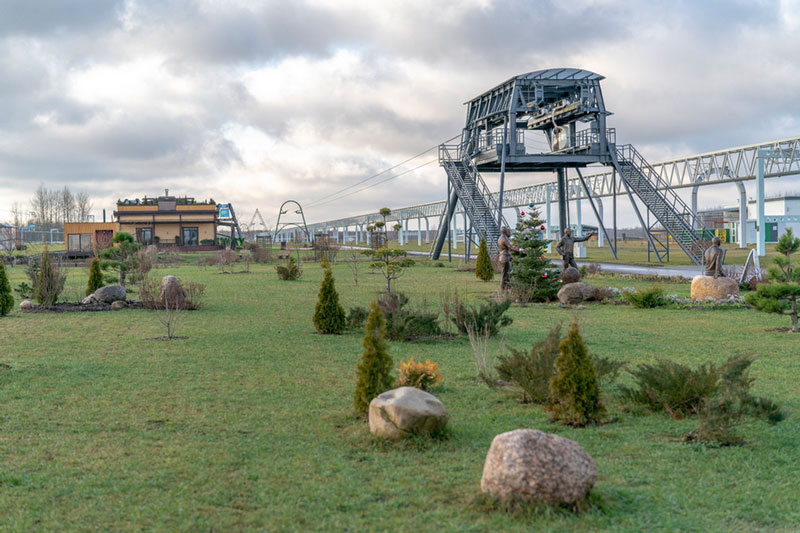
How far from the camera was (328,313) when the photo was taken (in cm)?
1288

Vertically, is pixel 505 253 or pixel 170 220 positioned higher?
pixel 170 220

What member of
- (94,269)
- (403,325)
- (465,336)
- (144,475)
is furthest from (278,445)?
(94,269)

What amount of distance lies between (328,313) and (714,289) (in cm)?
1037

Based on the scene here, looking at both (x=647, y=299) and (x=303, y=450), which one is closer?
(x=303, y=450)

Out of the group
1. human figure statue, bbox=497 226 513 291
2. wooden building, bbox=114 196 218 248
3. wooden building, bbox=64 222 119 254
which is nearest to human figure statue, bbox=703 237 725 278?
human figure statue, bbox=497 226 513 291

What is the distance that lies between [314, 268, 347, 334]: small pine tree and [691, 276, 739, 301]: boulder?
32.2ft

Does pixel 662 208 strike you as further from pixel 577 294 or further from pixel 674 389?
pixel 674 389

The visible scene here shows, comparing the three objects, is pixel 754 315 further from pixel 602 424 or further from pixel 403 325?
pixel 602 424

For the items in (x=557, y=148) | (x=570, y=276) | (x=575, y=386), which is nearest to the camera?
(x=575, y=386)

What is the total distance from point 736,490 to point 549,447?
1522 mm

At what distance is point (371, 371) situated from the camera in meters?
6.50

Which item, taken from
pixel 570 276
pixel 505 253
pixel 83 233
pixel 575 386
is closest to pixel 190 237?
pixel 83 233

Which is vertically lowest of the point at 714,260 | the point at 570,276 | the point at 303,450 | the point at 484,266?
the point at 303,450

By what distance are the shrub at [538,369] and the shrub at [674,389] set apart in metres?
0.44
